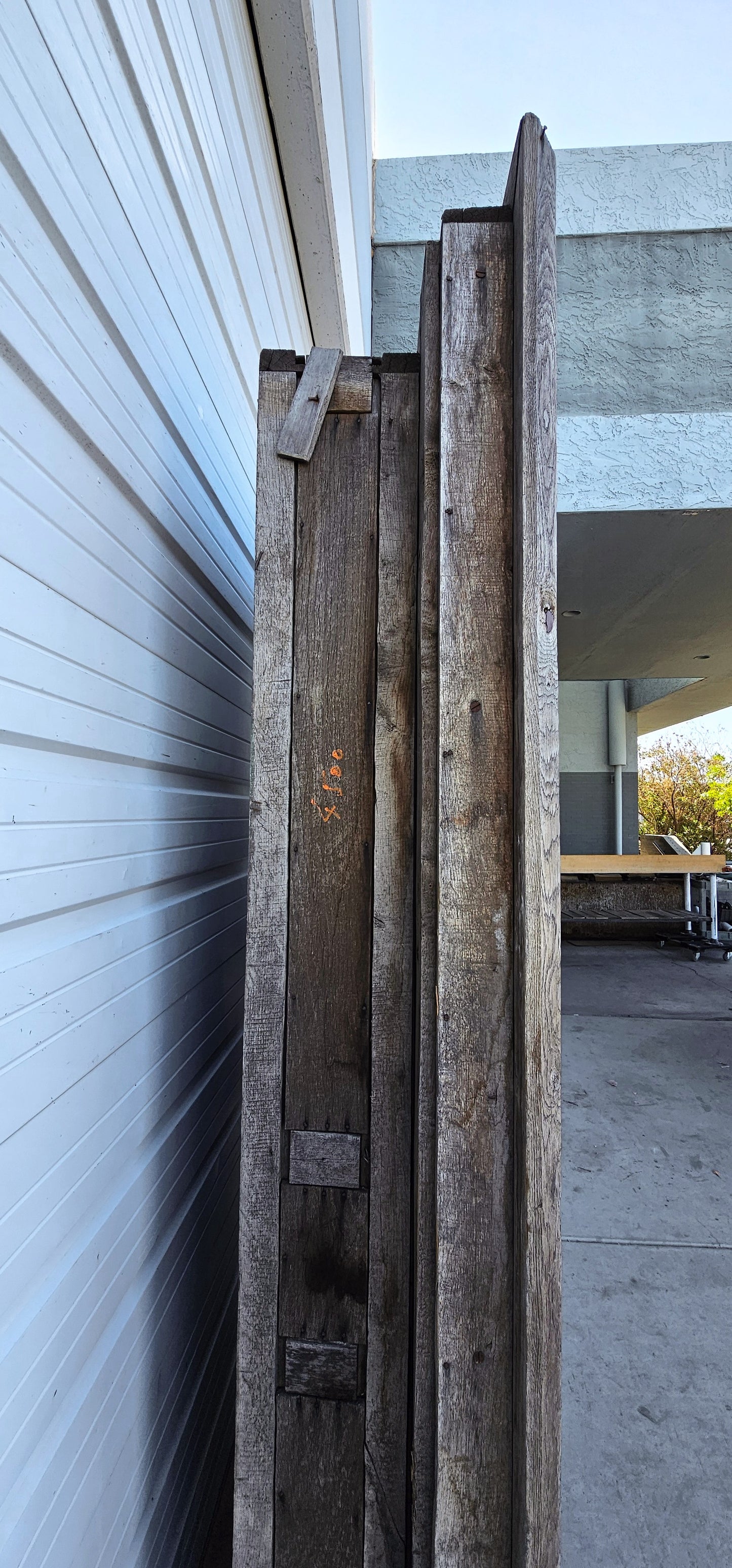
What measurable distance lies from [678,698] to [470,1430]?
41.6 feet

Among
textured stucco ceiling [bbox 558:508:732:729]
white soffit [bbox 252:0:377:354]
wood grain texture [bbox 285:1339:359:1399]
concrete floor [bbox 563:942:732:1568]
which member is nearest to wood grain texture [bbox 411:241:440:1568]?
wood grain texture [bbox 285:1339:359:1399]

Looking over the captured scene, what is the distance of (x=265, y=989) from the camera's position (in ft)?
4.33

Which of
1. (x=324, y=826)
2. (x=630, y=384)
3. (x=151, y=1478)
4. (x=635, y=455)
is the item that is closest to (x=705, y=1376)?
(x=151, y=1478)

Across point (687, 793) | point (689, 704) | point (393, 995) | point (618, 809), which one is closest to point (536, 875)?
point (393, 995)

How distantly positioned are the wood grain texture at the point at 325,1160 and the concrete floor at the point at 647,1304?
43.5 inches

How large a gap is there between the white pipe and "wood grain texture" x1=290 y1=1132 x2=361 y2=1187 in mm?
11331

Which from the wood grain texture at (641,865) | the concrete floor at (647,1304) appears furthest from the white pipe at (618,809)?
the concrete floor at (647,1304)

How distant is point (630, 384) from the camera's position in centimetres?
490

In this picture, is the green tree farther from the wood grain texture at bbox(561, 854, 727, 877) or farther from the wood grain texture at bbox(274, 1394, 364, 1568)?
the wood grain texture at bbox(274, 1394, 364, 1568)

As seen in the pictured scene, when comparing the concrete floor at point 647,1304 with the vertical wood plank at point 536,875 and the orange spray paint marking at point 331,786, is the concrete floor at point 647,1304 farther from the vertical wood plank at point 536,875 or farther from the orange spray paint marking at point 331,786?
the orange spray paint marking at point 331,786

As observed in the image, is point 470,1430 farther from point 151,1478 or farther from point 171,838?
point 171,838

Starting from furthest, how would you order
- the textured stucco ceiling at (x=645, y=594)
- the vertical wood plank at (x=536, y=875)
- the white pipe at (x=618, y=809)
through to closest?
the white pipe at (x=618, y=809) → the textured stucco ceiling at (x=645, y=594) → the vertical wood plank at (x=536, y=875)

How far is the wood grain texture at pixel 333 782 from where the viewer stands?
4.38 ft

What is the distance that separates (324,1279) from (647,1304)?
1.63 m
